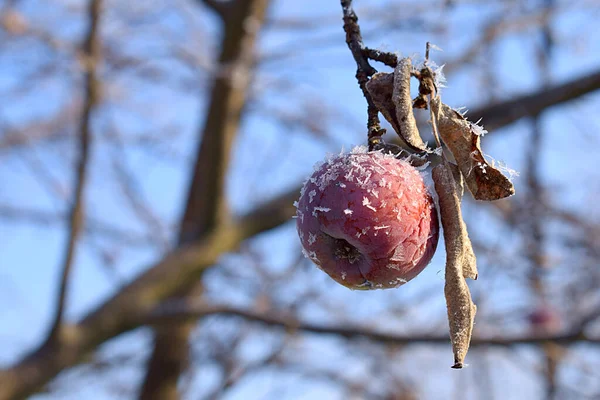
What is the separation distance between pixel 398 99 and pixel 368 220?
0.21 meters

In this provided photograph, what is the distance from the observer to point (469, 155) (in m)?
0.96

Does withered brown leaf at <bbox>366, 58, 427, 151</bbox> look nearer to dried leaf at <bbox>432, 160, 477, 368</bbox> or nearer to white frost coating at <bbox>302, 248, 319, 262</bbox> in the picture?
dried leaf at <bbox>432, 160, 477, 368</bbox>

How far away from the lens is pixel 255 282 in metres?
4.90

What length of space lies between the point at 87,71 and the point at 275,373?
9.73 feet

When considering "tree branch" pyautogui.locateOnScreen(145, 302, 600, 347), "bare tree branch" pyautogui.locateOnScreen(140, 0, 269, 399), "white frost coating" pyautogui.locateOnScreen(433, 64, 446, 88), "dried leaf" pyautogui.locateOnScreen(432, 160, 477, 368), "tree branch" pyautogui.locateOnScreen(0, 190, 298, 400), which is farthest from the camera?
"bare tree branch" pyautogui.locateOnScreen(140, 0, 269, 399)

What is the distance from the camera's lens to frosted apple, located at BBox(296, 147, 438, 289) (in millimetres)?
→ 1013

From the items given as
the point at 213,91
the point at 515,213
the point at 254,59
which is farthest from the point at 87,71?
the point at 515,213

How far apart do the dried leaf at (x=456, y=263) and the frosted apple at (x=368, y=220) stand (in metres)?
0.06

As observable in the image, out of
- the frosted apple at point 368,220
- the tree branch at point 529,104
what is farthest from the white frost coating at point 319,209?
the tree branch at point 529,104

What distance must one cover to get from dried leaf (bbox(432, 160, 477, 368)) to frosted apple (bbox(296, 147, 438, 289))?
0.06 metres

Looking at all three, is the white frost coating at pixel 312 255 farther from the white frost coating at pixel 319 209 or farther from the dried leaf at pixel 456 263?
the dried leaf at pixel 456 263

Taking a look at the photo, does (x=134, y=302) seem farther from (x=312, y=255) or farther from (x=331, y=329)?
(x=312, y=255)

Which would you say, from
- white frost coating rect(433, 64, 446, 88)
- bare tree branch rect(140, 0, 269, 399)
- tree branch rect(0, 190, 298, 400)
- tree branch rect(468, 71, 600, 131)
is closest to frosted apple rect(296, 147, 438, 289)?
white frost coating rect(433, 64, 446, 88)

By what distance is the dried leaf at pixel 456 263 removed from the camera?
2.86 feet
